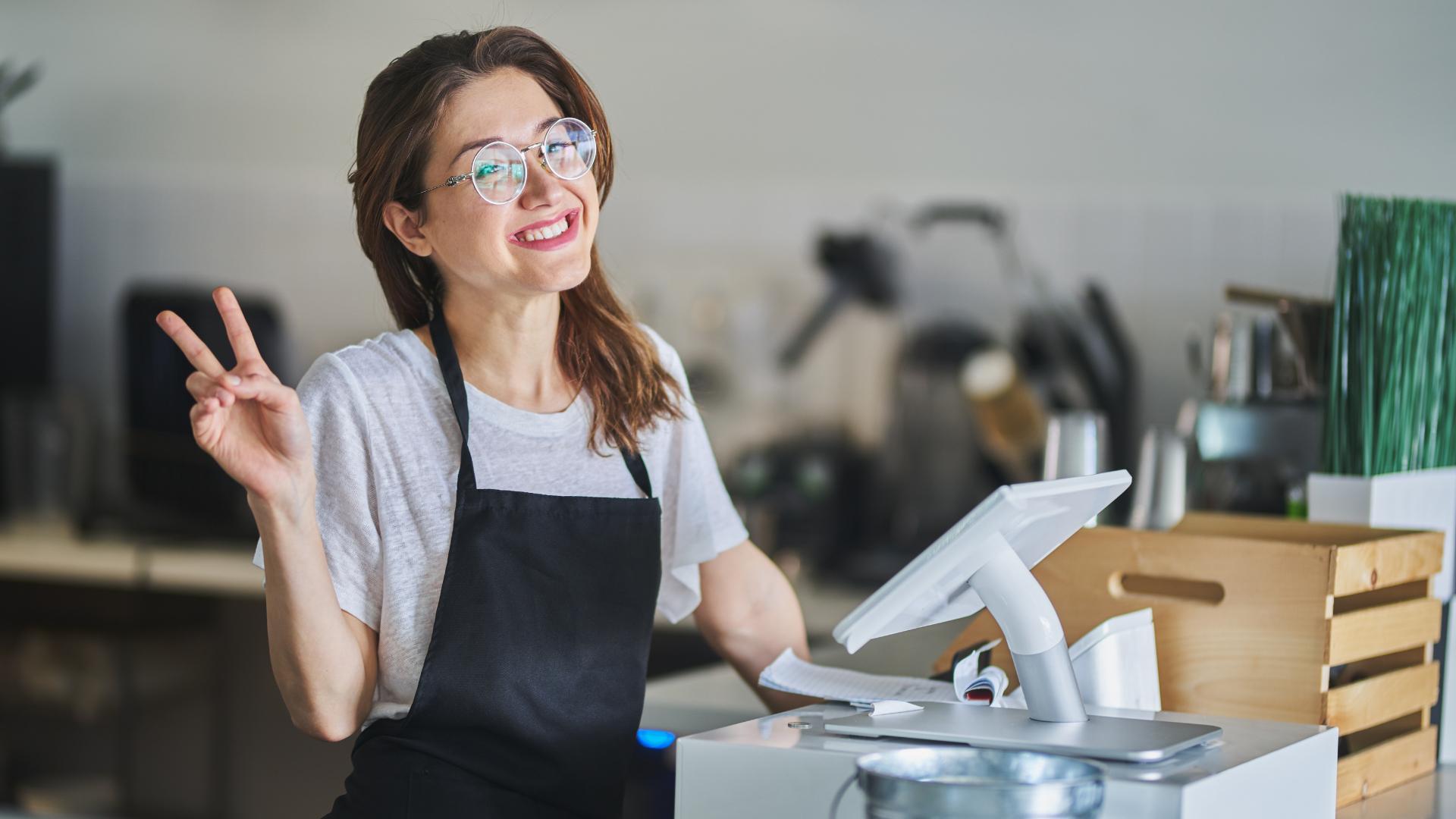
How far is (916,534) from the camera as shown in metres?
2.95

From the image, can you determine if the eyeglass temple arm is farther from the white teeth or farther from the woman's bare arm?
the woman's bare arm

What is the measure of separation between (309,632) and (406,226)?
37 cm

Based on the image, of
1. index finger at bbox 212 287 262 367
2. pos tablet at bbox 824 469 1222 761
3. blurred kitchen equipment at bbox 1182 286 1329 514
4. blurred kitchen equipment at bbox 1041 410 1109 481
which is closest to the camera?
pos tablet at bbox 824 469 1222 761

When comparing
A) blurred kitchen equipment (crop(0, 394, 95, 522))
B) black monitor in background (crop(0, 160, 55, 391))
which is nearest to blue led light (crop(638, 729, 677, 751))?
blurred kitchen equipment (crop(0, 394, 95, 522))

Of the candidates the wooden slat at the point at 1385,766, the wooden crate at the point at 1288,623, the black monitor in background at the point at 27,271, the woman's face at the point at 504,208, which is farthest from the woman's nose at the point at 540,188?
the black monitor in background at the point at 27,271

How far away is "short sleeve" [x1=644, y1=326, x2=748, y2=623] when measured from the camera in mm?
1441

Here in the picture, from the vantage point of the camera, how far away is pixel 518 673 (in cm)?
127

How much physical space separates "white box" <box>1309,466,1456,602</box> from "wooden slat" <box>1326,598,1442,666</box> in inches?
3.1

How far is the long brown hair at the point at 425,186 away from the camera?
130cm

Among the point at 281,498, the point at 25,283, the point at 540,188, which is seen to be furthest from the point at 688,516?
the point at 25,283

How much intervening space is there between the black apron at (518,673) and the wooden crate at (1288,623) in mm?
352

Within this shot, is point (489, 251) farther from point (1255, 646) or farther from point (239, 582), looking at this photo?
point (239, 582)

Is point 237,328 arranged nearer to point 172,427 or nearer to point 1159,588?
point 1159,588

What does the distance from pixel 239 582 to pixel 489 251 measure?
6.22 feet
